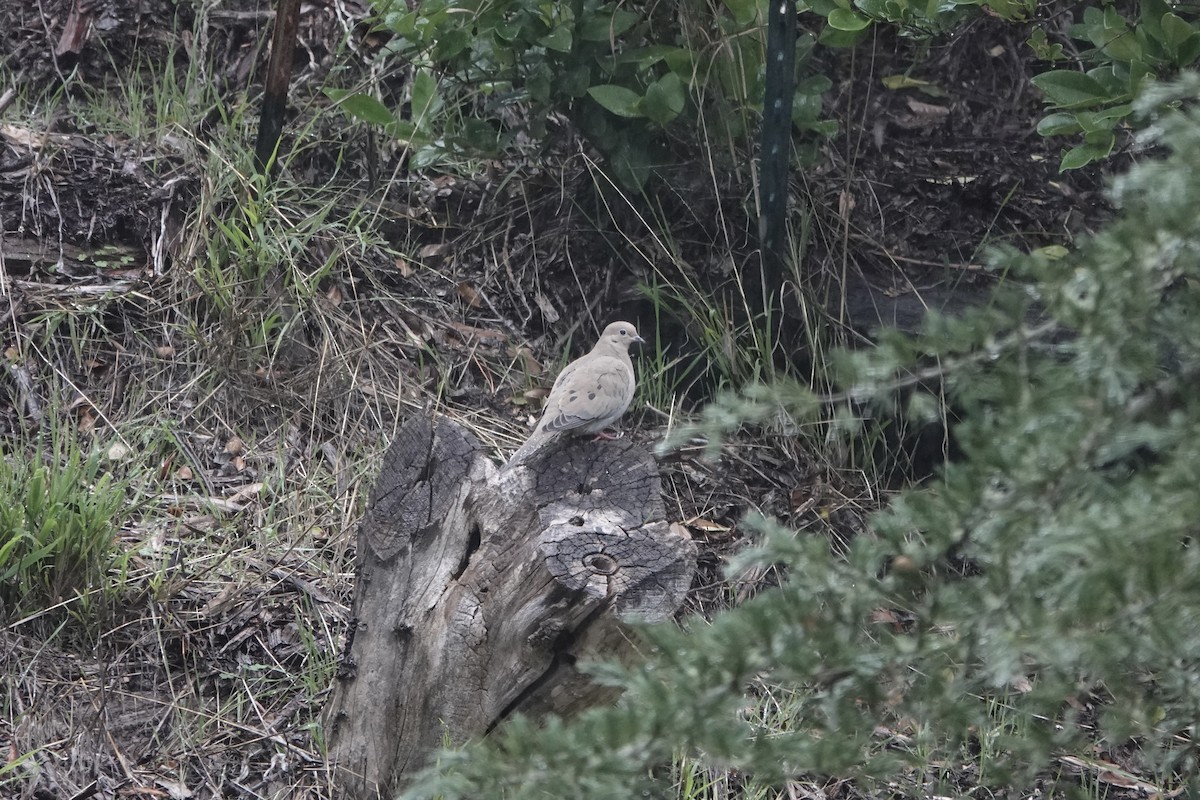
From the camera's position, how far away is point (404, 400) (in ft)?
17.6

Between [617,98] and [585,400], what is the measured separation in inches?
56.0

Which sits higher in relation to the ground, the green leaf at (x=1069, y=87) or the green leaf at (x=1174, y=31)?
the green leaf at (x=1174, y=31)

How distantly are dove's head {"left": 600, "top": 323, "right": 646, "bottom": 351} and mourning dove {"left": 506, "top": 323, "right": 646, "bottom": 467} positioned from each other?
0.89 ft

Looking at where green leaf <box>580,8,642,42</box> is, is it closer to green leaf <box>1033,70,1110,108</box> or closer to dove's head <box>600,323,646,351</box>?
dove's head <box>600,323,646,351</box>

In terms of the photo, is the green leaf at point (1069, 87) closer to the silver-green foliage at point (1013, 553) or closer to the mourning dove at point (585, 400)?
the mourning dove at point (585, 400)

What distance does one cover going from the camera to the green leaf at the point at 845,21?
4418mm

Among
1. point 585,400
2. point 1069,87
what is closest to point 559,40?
point 585,400

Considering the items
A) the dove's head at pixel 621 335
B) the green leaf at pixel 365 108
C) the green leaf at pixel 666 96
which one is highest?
the green leaf at pixel 666 96

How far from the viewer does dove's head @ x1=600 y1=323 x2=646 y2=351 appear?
5.19 metres

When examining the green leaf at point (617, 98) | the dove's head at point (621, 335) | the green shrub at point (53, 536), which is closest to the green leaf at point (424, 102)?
the green leaf at point (617, 98)

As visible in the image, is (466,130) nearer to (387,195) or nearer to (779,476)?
(387,195)

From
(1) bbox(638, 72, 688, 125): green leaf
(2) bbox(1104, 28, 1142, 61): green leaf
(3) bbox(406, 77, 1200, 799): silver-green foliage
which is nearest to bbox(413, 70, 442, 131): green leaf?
(1) bbox(638, 72, 688, 125): green leaf

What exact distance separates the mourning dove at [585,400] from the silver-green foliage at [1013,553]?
2030 mm

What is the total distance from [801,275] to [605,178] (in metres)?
0.95
